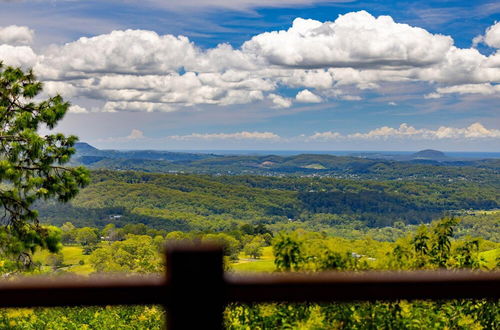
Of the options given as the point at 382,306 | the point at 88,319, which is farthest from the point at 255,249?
the point at 382,306

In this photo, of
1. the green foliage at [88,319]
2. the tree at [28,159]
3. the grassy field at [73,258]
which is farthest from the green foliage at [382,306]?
the grassy field at [73,258]

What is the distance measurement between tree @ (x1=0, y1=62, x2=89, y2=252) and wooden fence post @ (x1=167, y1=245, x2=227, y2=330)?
12.5 m

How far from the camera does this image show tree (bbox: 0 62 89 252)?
13.1m

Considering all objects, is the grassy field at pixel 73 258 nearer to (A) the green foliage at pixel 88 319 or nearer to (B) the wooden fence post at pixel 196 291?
(A) the green foliage at pixel 88 319

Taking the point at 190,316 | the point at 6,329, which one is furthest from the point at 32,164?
the point at 190,316

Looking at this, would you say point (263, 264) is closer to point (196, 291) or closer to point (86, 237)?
point (196, 291)

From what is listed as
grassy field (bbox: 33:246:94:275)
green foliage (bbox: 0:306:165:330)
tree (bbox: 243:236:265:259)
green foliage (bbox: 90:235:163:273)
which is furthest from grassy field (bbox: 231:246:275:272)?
grassy field (bbox: 33:246:94:275)

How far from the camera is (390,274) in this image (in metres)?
1.37

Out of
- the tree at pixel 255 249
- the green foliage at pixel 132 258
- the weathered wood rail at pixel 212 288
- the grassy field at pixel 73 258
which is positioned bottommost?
the grassy field at pixel 73 258

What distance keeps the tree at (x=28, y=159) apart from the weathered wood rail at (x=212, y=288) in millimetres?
12351

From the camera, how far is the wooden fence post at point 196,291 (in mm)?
1233

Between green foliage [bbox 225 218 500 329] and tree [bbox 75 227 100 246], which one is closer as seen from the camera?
green foliage [bbox 225 218 500 329]

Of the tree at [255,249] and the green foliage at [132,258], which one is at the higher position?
the green foliage at [132,258]

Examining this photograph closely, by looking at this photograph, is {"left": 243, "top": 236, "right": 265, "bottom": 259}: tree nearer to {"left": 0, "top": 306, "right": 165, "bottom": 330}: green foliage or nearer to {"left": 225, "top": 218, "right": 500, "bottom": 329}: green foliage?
{"left": 0, "top": 306, "right": 165, "bottom": 330}: green foliage
